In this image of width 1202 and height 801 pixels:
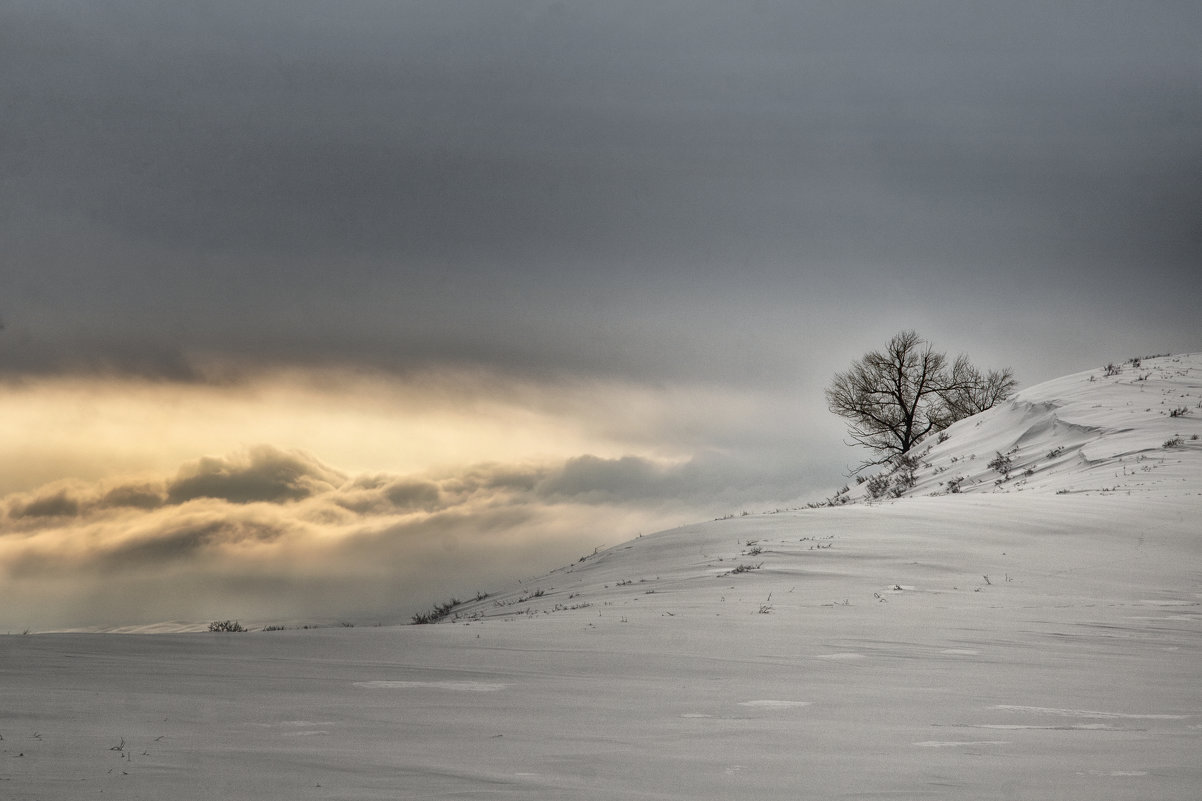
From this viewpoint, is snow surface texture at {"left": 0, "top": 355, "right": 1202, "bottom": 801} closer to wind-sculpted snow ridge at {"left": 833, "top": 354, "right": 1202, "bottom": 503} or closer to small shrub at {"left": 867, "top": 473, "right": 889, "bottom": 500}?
wind-sculpted snow ridge at {"left": 833, "top": 354, "right": 1202, "bottom": 503}

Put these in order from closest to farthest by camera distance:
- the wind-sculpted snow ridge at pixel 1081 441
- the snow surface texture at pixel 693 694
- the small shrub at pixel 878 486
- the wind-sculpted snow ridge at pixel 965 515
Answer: the snow surface texture at pixel 693 694 < the wind-sculpted snow ridge at pixel 965 515 < the wind-sculpted snow ridge at pixel 1081 441 < the small shrub at pixel 878 486

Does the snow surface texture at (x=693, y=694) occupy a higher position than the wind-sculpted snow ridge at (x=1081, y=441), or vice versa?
the wind-sculpted snow ridge at (x=1081, y=441)

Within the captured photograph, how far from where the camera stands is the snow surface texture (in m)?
4.03

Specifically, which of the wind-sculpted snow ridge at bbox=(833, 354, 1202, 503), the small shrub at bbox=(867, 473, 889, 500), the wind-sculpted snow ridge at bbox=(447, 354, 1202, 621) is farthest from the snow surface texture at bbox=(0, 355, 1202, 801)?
the small shrub at bbox=(867, 473, 889, 500)

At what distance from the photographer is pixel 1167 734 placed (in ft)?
16.5

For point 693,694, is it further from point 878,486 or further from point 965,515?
point 878,486

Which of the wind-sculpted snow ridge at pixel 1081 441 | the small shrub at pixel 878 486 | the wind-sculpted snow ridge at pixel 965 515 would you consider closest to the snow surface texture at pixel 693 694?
the wind-sculpted snow ridge at pixel 965 515

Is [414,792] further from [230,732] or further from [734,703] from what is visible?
[734,703]

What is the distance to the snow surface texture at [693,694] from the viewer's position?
403cm

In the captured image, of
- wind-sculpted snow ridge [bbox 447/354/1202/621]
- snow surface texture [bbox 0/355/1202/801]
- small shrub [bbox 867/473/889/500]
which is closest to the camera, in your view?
snow surface texture [bbox 0/355/1202/801]

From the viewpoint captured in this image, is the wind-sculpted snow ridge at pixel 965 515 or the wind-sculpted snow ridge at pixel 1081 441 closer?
the wind-sculpted snow ridge at pixel 965 515

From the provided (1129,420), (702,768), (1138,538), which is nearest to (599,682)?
(702,768)

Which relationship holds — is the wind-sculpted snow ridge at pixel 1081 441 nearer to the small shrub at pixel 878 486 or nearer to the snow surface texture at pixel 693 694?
the small shrub at pixel 878 486

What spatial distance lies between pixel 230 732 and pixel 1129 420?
79.6 feet
